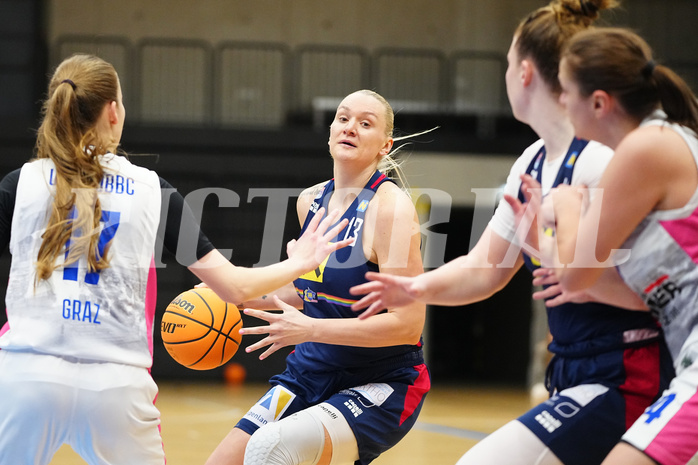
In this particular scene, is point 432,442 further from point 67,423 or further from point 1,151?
point 1,151

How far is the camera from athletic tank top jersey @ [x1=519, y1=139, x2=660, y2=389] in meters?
2.32

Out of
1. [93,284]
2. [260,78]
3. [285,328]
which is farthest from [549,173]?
[260,78]

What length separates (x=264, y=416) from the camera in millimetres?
3193

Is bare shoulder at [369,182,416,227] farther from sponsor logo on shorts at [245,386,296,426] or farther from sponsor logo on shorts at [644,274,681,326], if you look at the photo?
sponsor logo on shorts at [644,274,681,326]

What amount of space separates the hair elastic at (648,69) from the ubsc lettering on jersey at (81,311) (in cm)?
163

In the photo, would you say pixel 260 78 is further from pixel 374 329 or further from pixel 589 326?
pixel 589 326

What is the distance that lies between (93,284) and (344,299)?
3.57ft

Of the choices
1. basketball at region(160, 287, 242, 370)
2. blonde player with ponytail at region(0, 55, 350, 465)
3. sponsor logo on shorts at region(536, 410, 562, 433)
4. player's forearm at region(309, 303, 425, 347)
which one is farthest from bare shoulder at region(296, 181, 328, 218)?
sponsor logo on shorts at region(536, 410, 562, 433)

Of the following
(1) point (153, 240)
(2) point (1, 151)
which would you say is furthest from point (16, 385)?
(2) point (1, 151)

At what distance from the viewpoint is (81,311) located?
2447 mm

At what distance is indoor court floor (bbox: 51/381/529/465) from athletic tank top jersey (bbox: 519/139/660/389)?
12.1 ft

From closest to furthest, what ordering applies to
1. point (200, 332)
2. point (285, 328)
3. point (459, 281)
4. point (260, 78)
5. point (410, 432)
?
point (459, 281) < point (285, 328) < point (200, 332) < point (410, 432) < point (260, 78)

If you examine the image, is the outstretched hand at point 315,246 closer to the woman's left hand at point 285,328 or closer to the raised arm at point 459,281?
the woman's left hand at point 285,328

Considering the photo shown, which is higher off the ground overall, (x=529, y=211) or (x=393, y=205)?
(x=529, y=211)
